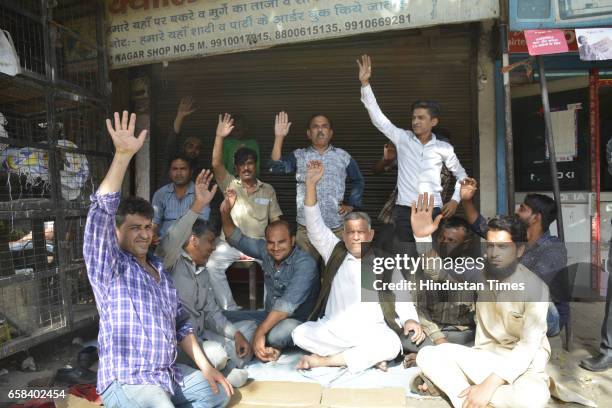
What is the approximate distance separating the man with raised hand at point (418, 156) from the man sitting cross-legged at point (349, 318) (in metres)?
0.73

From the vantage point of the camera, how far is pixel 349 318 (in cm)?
368

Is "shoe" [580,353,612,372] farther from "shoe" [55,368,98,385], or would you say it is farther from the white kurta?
"shoe" [55,368,98,385]

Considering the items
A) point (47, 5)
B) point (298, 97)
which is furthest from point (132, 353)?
point (298, 97)

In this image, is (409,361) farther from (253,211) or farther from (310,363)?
(253,211)

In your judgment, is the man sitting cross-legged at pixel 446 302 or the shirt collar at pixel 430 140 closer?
the man sitting cross-legged at pixel 446 302

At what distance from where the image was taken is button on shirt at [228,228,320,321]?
12.5 ft

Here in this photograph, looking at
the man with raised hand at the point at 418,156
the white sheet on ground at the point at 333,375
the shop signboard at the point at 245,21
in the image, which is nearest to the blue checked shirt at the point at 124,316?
the white sheet on ground at the point at 333,375

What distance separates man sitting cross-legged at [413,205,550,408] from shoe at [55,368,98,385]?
218 centimetres

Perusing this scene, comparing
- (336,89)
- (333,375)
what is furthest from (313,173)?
(336,89)

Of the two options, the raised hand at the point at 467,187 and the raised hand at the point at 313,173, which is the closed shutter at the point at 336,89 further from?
the raised hand at the point at 313,173

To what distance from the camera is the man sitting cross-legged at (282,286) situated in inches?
148

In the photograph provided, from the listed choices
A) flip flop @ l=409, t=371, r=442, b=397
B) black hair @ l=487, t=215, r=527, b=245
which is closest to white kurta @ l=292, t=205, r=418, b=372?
flip flop @ l=409, t=371, r=442, b=397

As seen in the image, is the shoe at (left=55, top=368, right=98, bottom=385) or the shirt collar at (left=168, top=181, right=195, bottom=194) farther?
the shirt collar at (left=168, top=181, right=195, bottom=194)

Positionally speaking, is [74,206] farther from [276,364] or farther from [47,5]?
[276,364]
